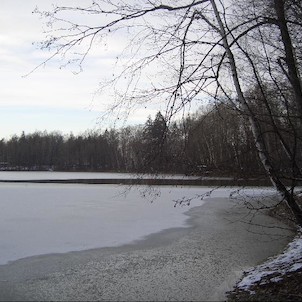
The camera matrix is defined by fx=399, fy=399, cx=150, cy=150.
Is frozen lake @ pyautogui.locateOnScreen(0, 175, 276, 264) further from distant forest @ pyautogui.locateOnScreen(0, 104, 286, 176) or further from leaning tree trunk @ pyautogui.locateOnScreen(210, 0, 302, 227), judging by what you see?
leaning tree trunk @ pyautogui.locateOnScreen(210, 0, 302, 227)

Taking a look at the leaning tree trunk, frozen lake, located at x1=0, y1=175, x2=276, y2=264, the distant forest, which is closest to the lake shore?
frozen lake, located at x1=0, y1=175, x2=276, y2=264

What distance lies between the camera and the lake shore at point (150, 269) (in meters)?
6.52

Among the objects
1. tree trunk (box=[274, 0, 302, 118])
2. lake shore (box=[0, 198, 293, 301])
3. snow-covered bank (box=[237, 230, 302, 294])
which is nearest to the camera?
tree trunk (box=[274, 0, 302, 118])

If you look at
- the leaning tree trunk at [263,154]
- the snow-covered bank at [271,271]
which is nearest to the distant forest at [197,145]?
the leaning tree trunk at [263,154]

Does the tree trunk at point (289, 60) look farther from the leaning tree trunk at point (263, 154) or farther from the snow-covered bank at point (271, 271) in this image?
the snow-covered bank at point (271, 271)

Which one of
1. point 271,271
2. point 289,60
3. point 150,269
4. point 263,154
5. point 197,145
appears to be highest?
point 289,60

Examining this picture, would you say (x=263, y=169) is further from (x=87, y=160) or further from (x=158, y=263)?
(x=87, y=160)

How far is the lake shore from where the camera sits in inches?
257

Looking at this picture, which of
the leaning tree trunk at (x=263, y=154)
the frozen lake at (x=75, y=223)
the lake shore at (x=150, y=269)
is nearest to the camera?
the leaning tree trunk at (x=263, y=154)

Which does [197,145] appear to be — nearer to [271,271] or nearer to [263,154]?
[263,154]

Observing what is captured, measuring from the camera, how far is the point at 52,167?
96.1 m

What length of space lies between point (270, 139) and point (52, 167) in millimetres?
92709

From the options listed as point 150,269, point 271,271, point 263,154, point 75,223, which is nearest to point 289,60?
point 263,154

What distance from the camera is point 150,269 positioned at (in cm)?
804
